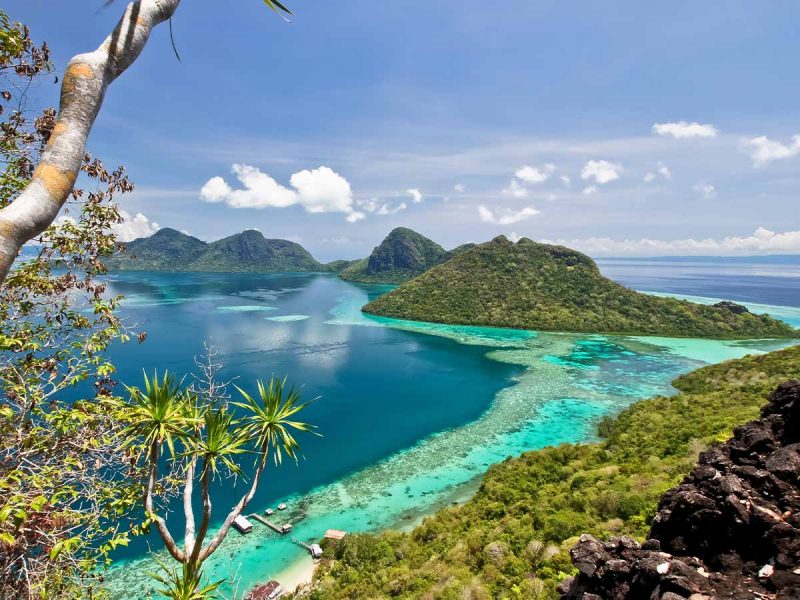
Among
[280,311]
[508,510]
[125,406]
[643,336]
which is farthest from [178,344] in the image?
[643,336]

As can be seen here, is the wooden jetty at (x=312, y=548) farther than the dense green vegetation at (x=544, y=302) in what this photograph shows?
No

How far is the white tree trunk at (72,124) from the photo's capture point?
2.55 m

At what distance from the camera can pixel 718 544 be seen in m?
9.24

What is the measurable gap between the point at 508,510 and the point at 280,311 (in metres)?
107

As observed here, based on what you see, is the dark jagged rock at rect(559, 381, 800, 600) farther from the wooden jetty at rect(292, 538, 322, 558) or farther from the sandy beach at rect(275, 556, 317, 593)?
the wooden jetty at rect(292, 538, 322, 558)

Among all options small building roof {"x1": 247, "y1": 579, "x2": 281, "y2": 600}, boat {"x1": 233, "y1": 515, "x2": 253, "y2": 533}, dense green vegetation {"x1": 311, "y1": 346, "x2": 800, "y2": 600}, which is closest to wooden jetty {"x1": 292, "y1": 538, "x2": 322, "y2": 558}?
dense green vegetation {"x1": 311, "y1": 346, "x2": 800, "y2": 600}

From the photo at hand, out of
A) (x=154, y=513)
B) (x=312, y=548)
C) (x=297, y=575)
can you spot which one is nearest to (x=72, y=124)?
(x=154, y=513)

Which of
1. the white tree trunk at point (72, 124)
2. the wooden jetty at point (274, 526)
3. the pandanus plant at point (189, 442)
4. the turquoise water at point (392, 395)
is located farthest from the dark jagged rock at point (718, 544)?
the wooden jetty at point (274, 526)

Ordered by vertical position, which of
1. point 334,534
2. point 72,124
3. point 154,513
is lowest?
point 334,534

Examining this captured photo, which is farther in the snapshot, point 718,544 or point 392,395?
point 392,395

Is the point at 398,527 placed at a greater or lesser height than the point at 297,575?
lesser

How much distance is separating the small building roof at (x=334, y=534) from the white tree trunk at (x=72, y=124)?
81.5ft

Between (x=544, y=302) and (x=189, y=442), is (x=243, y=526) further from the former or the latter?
(x=544, y=302)

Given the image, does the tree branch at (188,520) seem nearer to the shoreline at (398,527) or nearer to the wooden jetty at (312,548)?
the shoreline at (398,527)
